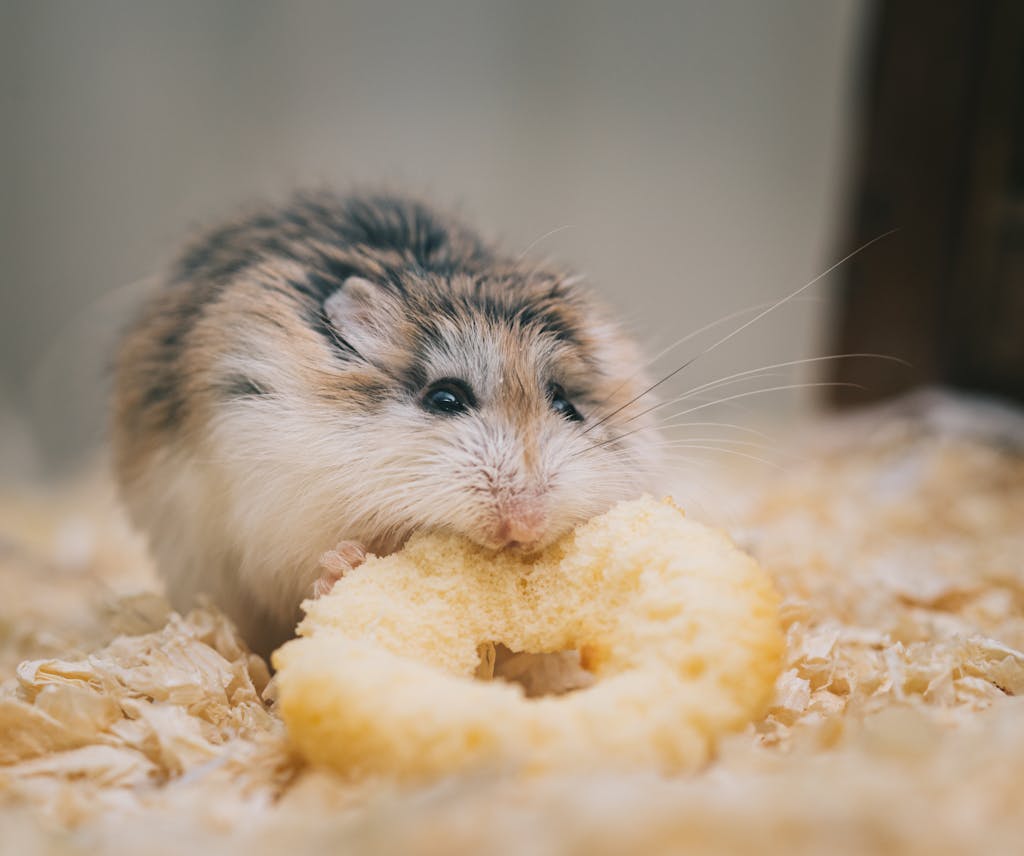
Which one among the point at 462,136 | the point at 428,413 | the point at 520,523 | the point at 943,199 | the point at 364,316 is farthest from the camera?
the point at 462,136

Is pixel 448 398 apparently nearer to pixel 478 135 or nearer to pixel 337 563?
pixel 337 563

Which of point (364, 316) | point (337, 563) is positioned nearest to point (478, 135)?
point (364, 316)

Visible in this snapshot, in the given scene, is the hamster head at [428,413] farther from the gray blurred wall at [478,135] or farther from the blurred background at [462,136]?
the gray blurred wall at [478,135]

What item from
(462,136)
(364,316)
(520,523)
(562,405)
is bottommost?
(520,523)

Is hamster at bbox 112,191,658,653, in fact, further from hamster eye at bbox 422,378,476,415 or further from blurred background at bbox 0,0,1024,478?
blurred background at bbox 0,0,1024,478

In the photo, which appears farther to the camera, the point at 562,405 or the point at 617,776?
the point at 562,405

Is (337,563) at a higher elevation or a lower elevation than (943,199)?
lower

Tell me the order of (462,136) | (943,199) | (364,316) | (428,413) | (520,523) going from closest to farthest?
(520,523)
(428,413)
(364,316)
(943,199)
(462,136)

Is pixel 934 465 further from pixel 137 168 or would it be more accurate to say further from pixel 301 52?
pixel 137 168
